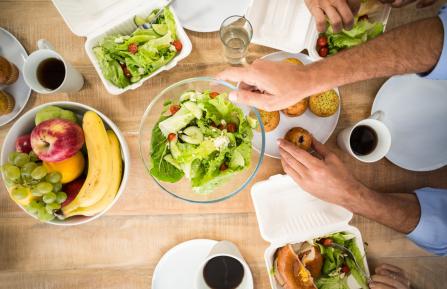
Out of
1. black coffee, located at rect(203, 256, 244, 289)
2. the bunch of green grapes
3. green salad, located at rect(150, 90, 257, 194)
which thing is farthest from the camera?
black coffee, located at rect(203, 256, 244, 289)

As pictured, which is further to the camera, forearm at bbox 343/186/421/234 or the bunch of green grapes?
forearm at bbox 343/186/421/234

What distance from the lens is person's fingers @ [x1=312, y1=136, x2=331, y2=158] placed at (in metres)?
0.98

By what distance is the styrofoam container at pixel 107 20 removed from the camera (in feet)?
3.14

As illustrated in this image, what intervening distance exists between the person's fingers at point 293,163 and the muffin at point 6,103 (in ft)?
2.63

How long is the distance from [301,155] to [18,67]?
881 mm

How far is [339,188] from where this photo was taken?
945 millimetres

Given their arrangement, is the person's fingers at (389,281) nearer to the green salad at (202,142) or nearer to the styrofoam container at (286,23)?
the green salad at (202,142)

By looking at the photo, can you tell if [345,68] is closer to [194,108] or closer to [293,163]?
[293,163]

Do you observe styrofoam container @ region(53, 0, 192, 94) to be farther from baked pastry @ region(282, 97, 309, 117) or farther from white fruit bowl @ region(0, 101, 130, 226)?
baked pastry @ region(282, 97, 309, 117)

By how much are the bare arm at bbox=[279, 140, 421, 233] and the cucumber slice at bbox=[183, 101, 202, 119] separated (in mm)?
248

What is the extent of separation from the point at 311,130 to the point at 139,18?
0.61 m

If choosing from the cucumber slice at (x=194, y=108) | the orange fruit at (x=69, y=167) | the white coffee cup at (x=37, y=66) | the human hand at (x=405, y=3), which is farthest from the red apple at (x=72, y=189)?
the human hand at (x=405, y=3)

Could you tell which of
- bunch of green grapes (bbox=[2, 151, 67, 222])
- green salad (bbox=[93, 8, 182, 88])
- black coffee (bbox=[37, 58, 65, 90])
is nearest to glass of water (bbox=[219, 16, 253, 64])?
green salad (bbox=[93, 8, 182, 88])

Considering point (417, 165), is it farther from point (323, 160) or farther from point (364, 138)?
point (323, 160)
